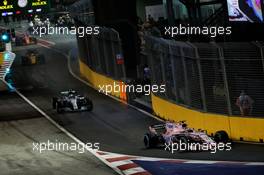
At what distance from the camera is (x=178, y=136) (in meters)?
20.9

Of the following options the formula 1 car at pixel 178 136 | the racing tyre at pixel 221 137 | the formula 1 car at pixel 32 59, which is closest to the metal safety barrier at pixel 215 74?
the racing tyre at pixel 221 137

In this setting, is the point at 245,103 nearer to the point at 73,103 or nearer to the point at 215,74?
the point at 215,74

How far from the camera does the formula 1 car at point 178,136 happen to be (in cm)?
2064

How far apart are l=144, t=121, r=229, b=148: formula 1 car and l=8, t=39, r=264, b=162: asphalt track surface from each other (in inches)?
13.1

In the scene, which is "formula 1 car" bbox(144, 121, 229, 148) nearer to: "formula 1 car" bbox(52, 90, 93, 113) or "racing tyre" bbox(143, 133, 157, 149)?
"racing tyre" bbox(143, 133, 157, 149)

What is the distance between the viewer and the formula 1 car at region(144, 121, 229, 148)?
20.6 meters

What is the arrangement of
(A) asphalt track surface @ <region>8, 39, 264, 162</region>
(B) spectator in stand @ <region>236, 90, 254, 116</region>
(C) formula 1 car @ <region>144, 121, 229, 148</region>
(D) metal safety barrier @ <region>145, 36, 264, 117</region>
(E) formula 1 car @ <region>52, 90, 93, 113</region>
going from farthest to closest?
1. (E) formula 1 car @ <region>52, 90, 93, 113</region>
2. (B) spectator in stand @ <region>236, 90, 254, 116</region>
3. (D) metal safety barrier @ <region>145, 36, 264, 117</region>
4. (C) formula 1 car @ <region>144, 121, 229, 148</region>
5. (A) asphalt track surface @ <region>8, 39, 264, 162</region>

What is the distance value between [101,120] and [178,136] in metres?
9.18

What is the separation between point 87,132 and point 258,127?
26.8 feet

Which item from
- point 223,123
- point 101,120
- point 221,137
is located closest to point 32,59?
point 101,120

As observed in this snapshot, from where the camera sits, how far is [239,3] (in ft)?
95.8

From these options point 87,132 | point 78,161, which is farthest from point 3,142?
point 78,161

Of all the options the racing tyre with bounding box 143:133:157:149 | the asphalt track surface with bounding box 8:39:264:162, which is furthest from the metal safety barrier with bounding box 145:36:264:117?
the racing tyre with bounding box 143:133:157:149

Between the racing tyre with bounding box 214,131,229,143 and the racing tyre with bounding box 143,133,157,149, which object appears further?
the racing tyre with bounding box 143,133,157,149
